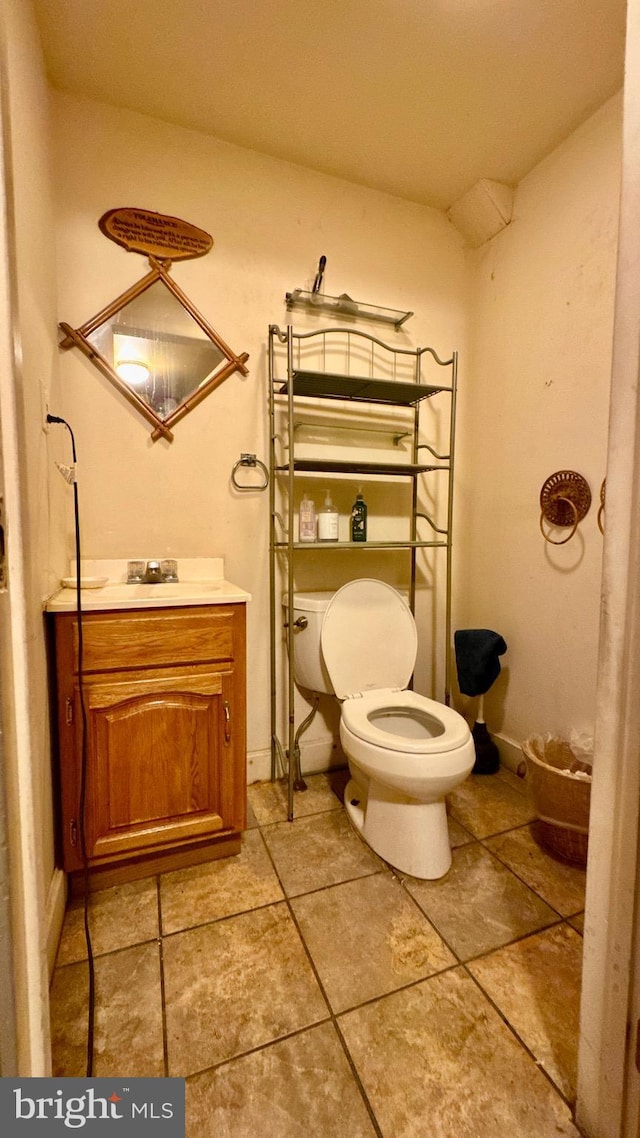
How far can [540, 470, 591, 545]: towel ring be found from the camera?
1502mm

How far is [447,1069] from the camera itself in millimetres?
808

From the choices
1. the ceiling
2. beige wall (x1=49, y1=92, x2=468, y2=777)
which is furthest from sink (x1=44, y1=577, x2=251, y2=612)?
the ceiling

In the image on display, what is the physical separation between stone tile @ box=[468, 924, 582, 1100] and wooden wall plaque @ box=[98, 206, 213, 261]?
7.42ft

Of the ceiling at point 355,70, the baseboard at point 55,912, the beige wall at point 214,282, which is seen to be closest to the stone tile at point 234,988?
the baseboard at point 55,912

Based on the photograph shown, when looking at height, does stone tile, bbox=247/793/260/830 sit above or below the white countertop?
below

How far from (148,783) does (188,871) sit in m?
0.34

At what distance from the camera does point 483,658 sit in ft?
5.55

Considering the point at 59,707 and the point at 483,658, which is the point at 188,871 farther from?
the point at 483,658

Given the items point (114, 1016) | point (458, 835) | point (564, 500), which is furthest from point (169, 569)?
point (564, 500)

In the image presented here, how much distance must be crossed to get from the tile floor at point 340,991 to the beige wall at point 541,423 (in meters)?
0.65

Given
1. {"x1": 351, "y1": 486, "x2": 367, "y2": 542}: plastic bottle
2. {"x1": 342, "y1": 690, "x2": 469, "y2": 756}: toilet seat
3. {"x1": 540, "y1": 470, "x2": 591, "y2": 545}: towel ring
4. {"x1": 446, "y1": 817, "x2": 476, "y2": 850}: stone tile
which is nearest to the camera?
{"x1": 342, "y1": 690, "x2": 469, "y2": 756}: toilet seat

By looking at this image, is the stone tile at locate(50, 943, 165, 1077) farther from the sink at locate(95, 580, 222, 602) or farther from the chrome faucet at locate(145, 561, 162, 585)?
the chrome faucet at locate(145, 561, 162, 585)

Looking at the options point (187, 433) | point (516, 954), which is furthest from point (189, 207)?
point (516, 954)

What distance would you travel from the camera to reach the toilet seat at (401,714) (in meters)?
1.18
